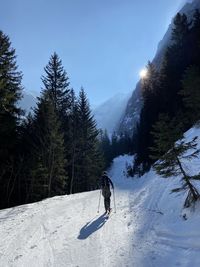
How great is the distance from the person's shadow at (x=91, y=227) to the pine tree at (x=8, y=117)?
13.7 metres

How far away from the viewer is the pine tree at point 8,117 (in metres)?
26.9

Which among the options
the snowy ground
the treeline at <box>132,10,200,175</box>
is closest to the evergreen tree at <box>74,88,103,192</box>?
the treeline at <box>132,10,200,175</box>

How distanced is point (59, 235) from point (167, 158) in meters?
4.64

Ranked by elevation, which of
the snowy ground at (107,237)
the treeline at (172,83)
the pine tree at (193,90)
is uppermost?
the treeline at (172,83)

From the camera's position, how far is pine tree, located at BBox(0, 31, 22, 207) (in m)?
26.9

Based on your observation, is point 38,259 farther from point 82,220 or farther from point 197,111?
point 197,111

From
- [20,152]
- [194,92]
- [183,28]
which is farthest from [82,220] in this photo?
[183,28]

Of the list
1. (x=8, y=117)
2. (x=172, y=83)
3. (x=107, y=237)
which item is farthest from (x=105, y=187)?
(x=172, y=83)

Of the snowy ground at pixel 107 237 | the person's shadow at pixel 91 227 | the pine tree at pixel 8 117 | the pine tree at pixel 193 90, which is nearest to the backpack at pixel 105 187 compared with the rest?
the snowy ground at pixel 107 237

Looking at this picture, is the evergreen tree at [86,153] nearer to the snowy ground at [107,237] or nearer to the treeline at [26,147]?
the treeline at [26,147]

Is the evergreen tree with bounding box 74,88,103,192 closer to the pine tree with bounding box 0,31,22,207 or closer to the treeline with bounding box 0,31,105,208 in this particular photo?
the treeline with bounding box 0,31,105,208

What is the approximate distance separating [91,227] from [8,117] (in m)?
16.6

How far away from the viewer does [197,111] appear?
33.5 meters

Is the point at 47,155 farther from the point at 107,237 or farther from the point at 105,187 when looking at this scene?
the point at 107,237
